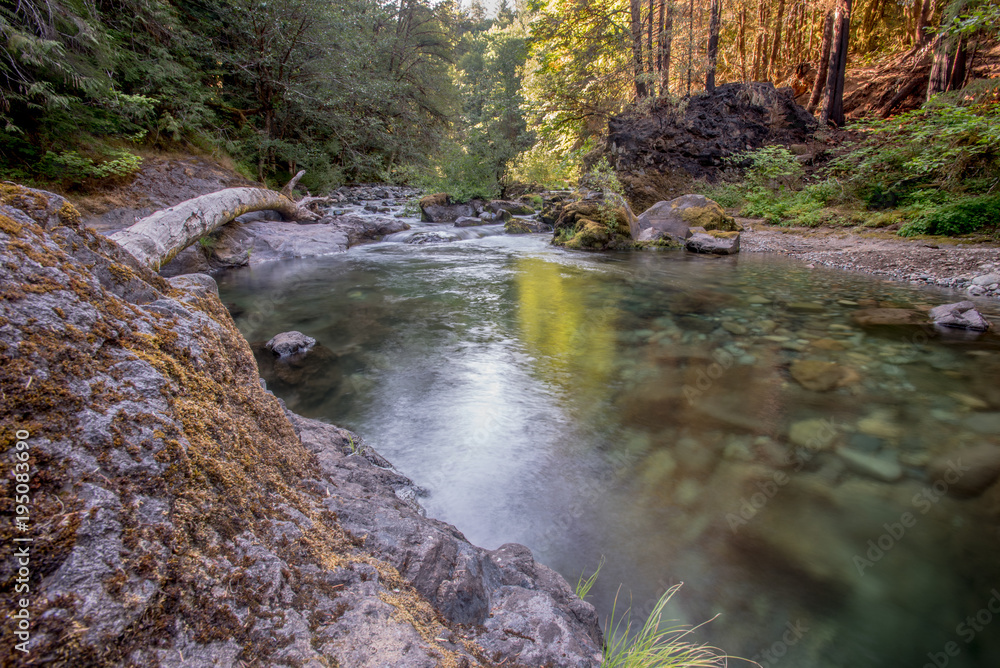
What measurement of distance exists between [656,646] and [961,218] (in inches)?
425

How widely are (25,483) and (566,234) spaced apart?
12.1 meters

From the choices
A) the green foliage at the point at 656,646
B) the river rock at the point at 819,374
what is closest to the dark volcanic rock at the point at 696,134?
the river rock at the point at 819,374

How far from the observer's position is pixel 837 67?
15.0 m

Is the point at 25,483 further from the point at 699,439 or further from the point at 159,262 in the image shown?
the point at 159,262

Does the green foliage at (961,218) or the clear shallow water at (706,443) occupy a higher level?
the green foliage at (961,218)

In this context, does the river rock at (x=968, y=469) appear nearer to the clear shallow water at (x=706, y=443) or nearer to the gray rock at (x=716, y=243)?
the clear shallow water at (x=706, y=443)

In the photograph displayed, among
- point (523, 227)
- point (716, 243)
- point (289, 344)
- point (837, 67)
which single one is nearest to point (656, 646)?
point (289, 344)

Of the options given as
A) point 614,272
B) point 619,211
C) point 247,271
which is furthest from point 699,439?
point 619,211

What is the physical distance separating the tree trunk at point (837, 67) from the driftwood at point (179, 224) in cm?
1844

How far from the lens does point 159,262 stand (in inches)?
211

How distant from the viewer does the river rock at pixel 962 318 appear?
16.2ft

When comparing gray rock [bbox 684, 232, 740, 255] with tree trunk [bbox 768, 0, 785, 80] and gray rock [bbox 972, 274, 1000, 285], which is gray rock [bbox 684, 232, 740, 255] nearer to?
gray rock [bbox 972, 274, 1000, 285]

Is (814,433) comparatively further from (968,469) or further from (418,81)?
(418,81)

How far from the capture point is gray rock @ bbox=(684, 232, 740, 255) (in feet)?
33.4
